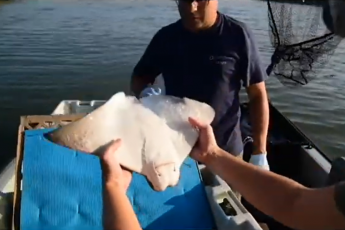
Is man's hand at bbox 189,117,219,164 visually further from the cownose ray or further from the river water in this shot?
the river water

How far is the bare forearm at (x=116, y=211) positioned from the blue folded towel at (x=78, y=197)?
1.15 m

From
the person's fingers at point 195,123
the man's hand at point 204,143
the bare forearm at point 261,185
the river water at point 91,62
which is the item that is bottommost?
the river water at point 91,62

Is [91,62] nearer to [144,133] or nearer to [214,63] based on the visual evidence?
[214,63]

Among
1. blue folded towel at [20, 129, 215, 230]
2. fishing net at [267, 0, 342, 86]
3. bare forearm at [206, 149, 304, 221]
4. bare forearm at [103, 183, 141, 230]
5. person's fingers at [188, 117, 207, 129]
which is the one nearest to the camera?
bare forearm at [103, 183, 141, 230]

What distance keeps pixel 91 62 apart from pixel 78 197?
9.50m

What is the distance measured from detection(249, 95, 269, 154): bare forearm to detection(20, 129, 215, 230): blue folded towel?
1.68 ft

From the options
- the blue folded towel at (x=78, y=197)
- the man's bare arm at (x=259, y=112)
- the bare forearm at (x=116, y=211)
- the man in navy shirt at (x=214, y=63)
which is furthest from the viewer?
the man's bare arm at (x=259, y=112)

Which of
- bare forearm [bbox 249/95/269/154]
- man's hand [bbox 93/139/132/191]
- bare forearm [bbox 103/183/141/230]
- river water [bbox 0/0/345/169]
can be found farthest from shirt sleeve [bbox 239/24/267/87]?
river water [bbox 0/0/345/169]

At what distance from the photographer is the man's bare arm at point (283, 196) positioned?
160 cm

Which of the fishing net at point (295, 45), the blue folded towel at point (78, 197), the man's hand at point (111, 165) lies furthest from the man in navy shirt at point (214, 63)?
the fishing net at point (295, 45)

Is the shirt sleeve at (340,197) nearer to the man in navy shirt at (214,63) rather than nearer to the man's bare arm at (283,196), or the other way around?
the man's bare arm at (283,196)

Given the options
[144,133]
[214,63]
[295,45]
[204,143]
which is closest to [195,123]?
[204,143]

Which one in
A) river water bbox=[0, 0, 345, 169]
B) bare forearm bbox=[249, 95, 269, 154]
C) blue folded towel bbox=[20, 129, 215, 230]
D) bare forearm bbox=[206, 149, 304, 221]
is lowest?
river water bbox=[0, 0, 345, 169]

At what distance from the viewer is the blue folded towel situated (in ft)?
9.10
